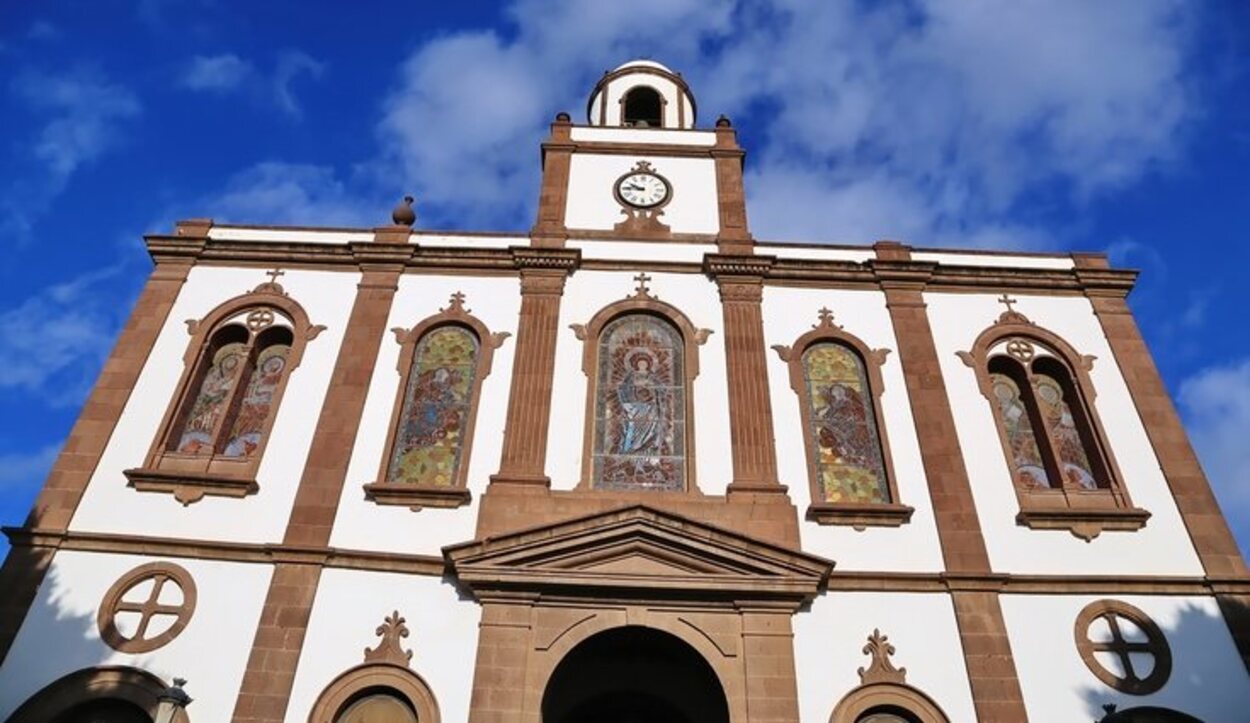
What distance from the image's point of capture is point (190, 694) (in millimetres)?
10914

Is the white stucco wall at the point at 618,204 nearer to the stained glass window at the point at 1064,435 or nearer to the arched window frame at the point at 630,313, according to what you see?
the arched window frame at the point at 630,313

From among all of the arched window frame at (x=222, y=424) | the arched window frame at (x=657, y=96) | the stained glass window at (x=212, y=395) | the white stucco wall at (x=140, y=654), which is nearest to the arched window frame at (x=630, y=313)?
the arched window frame at (x=222, y=424)

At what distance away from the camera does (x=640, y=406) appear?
45.2 ft

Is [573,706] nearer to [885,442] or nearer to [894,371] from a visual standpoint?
[885,442]

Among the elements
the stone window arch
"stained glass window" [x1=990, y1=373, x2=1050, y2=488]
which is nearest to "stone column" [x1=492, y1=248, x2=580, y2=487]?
the stone window arch

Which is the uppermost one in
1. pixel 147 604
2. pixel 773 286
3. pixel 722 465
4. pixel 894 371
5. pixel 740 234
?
pixel 740 234

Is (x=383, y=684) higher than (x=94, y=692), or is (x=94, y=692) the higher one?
(x=383, y=684)

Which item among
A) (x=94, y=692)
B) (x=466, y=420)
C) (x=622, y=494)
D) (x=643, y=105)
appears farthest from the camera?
(x=643, y=105)

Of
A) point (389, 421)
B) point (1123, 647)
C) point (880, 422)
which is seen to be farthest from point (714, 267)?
point (1123, 647)

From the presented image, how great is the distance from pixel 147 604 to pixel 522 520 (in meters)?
5.17

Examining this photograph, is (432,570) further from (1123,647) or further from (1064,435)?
(1064,435)

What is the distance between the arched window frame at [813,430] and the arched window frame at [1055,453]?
1.68 meters

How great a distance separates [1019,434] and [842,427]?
299cm

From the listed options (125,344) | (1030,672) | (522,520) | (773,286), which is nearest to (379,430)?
(522,520)
